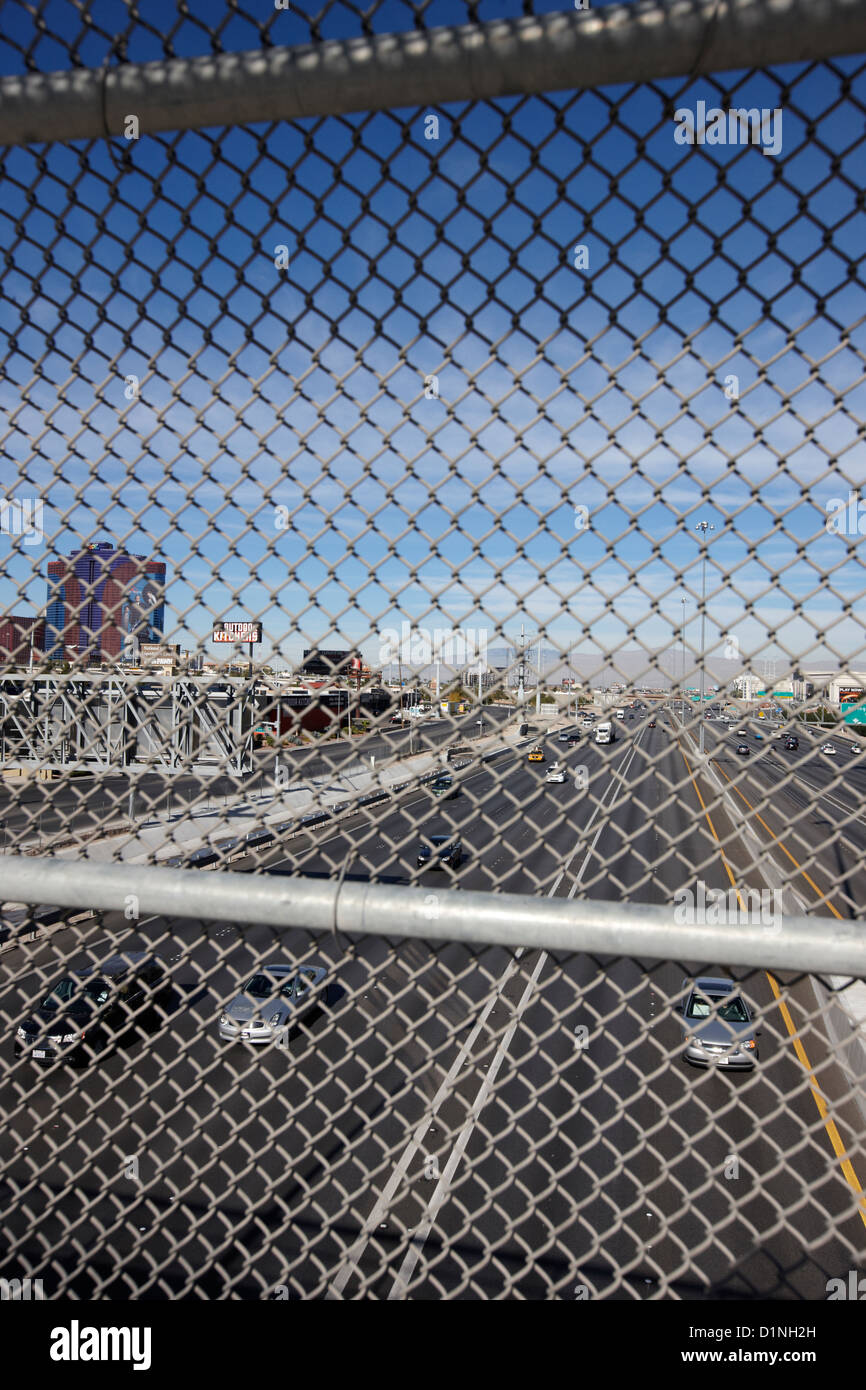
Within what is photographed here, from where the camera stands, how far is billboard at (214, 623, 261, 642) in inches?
85.4

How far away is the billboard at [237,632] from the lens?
2.17 m

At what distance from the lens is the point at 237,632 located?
2197 millimetres

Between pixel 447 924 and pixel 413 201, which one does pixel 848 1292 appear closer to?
pixel 447 924

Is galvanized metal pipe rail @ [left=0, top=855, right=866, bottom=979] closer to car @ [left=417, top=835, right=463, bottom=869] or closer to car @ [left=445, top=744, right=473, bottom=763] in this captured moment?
car @ [left=417, top=835, right=463, bottom=869]

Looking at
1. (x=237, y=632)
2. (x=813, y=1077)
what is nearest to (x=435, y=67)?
(x=237, y=632)

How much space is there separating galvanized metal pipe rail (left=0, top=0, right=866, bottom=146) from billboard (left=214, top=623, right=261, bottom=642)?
1319 mm

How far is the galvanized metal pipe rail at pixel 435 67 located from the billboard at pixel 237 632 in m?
1.32

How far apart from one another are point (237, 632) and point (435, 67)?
150cm

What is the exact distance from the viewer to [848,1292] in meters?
1.80

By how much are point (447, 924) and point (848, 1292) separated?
1.33m

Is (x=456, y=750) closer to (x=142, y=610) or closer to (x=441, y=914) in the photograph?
(x=441, y=914)

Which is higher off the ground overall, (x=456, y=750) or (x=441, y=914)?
(x=456, y=750)

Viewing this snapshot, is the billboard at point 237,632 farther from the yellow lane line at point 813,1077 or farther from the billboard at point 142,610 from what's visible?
the yellow lane line at point 813,1077
